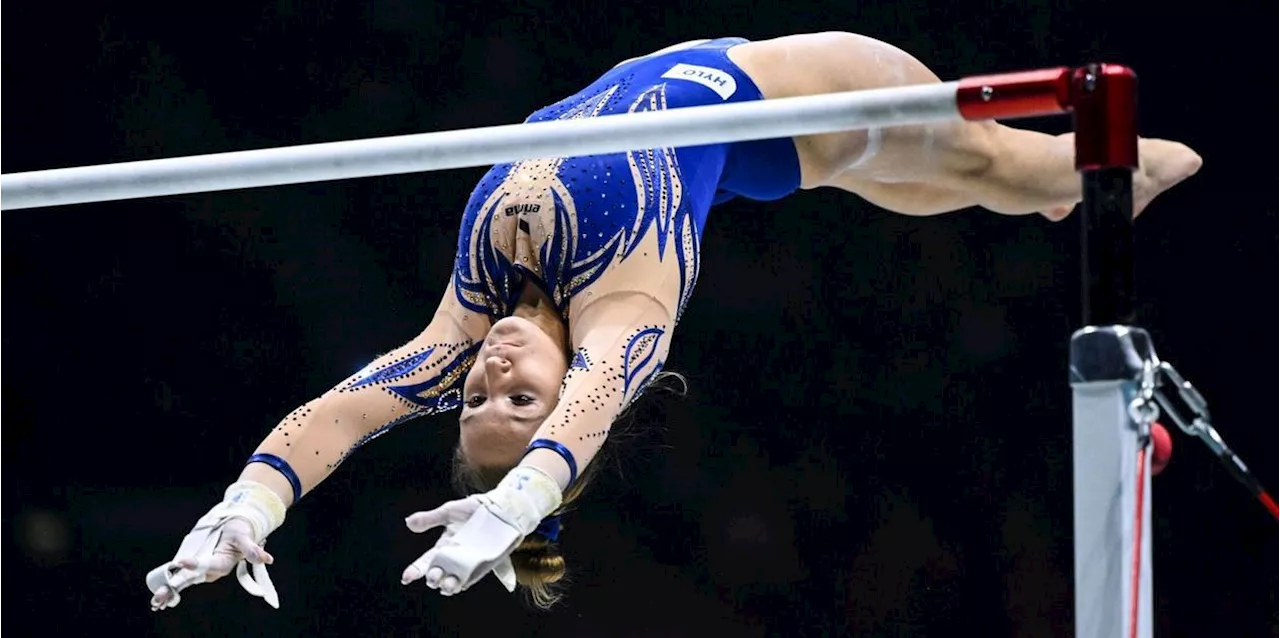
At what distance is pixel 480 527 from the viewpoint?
2408 millimetres

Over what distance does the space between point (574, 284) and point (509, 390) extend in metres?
0.25

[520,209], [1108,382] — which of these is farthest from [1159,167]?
[1108,382]

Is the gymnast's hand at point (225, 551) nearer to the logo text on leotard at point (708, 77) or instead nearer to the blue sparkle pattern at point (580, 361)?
the blue sparkle pattern at point (580, 361)

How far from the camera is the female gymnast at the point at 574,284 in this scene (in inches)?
104

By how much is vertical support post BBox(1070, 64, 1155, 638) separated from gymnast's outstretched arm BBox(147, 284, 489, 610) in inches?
52.0

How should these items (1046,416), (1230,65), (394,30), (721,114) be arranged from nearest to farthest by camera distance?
1. (721,114)
2. (1230,65)
3. (1046,416)
4. (394,30)

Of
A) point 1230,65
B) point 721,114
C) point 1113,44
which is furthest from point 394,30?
point 721,114

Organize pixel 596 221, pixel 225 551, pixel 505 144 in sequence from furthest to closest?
pixel 596 221, pixel 225 551, pixel 505 144

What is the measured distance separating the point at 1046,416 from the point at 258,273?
2.20 metres

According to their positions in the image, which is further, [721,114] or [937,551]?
[937,551]

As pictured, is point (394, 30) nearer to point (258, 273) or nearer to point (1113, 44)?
point (258, 273)

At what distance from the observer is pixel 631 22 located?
4371 mm

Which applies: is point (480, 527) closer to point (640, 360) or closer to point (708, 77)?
point (640, 360)

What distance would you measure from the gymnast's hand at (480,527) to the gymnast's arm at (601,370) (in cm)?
7
